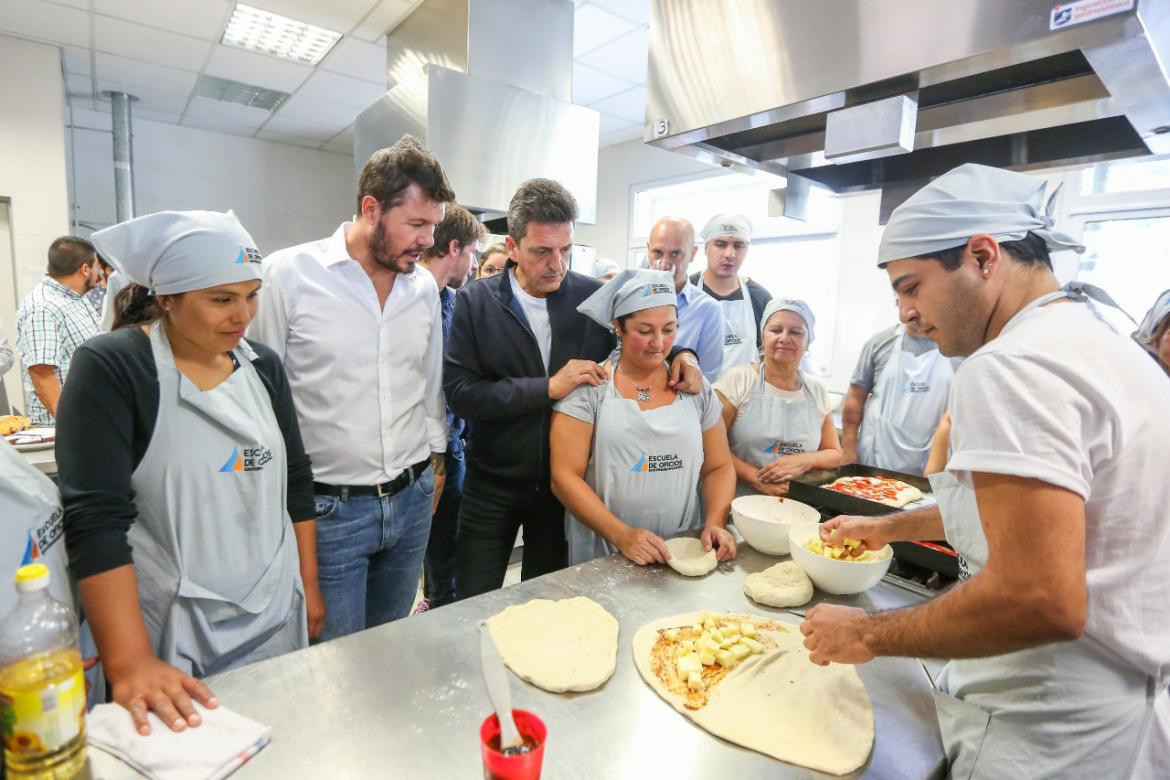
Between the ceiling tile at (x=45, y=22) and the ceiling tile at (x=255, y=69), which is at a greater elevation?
the ceiling tile at (x=255, y=69)

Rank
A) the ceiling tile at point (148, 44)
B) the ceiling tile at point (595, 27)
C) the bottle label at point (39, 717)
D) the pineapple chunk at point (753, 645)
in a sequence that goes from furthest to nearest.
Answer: the ceiling tile at point (148, 44), the ceiling tile at point (595, 27), the pineapple chunk at point (753, 645), the bottle label at point (39, 717)

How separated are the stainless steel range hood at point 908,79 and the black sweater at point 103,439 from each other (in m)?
1.11

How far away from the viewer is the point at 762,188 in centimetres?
509

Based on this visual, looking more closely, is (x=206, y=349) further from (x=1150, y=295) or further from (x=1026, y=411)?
(x=1150, y=295)

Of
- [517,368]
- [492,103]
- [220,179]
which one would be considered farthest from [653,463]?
[220,179]

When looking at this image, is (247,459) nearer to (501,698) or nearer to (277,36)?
(501,698)

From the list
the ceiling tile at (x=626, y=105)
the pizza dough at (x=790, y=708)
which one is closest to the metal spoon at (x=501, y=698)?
the pizza dough at (x=790, y=708)

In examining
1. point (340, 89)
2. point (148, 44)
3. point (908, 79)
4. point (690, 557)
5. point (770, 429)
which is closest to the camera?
point (908, 79)

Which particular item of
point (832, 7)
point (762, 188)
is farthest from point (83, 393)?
point (762, 188)

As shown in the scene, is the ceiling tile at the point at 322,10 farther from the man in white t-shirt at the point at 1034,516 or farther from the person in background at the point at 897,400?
the man in white t-shirt at the point at 1034,516

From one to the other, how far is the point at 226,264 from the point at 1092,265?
4.39m

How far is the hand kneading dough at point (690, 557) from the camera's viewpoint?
1.42m

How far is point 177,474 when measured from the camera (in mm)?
1090

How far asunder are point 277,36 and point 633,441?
3.92m
